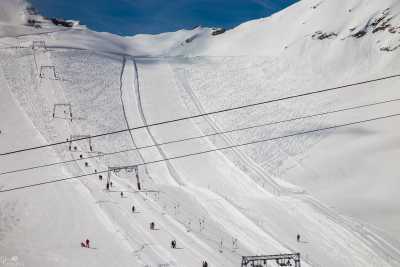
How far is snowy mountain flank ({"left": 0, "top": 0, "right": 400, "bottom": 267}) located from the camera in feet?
93.6

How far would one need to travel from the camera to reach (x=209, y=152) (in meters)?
46.9

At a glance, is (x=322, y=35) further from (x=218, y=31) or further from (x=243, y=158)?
(x=218, y=31)

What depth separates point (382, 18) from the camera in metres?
73.8

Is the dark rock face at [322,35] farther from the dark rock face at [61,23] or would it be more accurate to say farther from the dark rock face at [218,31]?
the dark rock face at [61,23]

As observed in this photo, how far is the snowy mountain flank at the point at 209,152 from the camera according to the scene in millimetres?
28531

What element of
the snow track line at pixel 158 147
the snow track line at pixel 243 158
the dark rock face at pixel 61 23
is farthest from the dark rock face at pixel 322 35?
the dark rock face at pixel 61 23

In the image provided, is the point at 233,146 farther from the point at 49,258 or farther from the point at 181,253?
the point at 49,258

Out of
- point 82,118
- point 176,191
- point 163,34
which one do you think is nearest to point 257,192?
point 176,191

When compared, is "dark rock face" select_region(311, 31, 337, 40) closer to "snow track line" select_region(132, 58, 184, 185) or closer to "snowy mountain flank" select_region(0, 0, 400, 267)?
"snowy mountain flank" select_region(0, 0, 400, 267)

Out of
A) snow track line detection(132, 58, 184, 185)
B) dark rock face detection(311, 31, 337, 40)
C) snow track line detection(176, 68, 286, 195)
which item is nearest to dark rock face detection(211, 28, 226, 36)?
dark rock face detection(311, 31, 337, 40)

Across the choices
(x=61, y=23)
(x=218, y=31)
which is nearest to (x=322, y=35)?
(x=218, y=31)

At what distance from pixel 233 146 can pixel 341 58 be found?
3098cm

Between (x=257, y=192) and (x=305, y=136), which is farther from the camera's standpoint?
(x=305, y=136)

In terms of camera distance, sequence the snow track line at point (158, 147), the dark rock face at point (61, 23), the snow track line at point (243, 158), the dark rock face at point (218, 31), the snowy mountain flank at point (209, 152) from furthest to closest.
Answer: the dark rock face at point (61, 23) < the dark rock face at point (218, 31) < the snow track line at point (158, 147) < the snow track line at point (243, 158) < the snowy mountain flank at point (209, 152)
